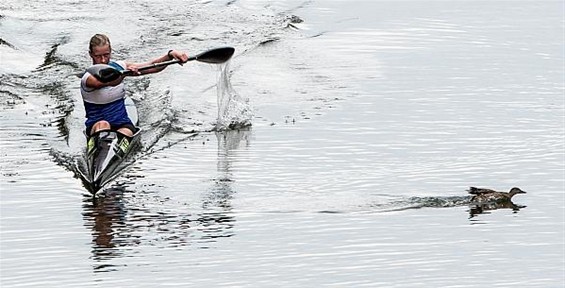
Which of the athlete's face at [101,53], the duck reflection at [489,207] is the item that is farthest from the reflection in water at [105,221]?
the duck reflection at [489,207]

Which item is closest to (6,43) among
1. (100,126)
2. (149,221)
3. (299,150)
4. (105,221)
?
(100,126)

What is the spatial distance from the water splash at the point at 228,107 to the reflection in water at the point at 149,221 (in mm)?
2969

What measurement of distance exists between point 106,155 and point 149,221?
2.10m

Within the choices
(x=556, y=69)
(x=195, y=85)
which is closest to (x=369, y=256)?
(x=195, y=85)

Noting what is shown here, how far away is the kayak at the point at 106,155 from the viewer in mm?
13719

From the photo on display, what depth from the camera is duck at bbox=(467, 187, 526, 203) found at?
1292 cm

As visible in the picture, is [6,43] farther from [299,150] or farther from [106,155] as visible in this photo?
[106,155]

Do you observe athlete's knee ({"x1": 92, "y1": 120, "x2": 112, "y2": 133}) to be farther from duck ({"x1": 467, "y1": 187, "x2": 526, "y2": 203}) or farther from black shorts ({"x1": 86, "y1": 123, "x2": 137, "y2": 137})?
duck ({"x1": 467, "y1": 187, "x2": 526, "y2": 203})

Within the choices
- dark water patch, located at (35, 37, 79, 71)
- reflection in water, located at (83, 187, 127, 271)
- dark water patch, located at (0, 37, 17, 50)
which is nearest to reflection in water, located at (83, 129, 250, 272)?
reflection in water, located at (83, 187, 127, 271)

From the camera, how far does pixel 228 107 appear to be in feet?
57.9

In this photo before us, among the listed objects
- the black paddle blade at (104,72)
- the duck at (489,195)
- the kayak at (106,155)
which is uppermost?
the black paddle blade at (104,72)

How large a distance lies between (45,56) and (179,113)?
3.96 meters

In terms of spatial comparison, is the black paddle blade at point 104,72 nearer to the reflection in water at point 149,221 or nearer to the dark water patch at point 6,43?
the reflection in water at point 149,221

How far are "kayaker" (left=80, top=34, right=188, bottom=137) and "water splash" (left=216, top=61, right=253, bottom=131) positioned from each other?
2.17m
